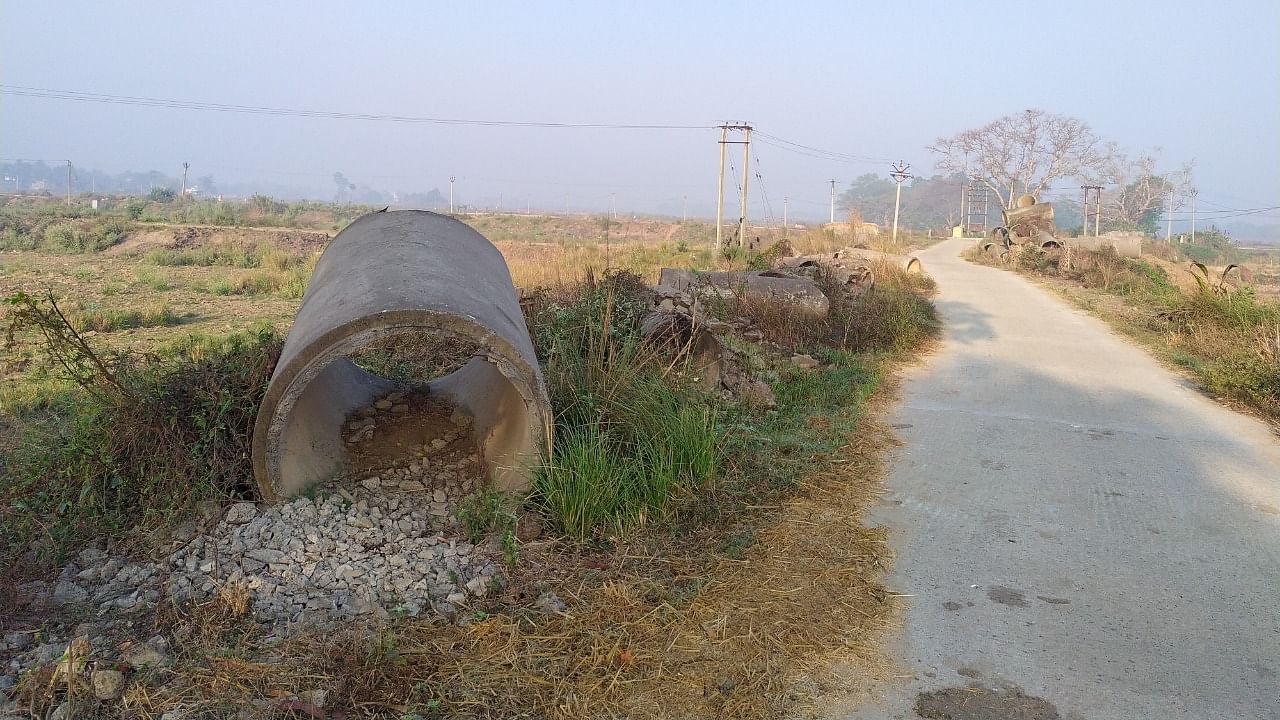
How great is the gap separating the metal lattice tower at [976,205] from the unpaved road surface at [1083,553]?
210 ft

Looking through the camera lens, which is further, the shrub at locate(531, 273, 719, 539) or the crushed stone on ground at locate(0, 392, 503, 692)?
the shrub at locate(531, 273, 719, 539)

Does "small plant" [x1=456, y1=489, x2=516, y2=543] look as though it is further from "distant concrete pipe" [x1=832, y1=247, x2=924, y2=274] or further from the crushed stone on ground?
"distant concrete pipe" [x1=832, y1=247, x2=924, y2=274]

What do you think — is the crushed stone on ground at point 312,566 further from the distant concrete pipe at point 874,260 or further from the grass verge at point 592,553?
the distant concrete pipe at point 874,260

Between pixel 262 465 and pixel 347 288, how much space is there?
1.03 metres

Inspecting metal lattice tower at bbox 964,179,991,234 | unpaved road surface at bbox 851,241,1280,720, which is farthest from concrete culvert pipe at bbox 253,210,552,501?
metal lattice tower at bbox 964,179,991,234

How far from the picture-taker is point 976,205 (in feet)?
395

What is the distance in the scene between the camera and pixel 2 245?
2712 cm

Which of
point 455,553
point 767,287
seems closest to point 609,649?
point 455,553

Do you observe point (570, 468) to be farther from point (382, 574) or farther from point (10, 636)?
point (10, 636)

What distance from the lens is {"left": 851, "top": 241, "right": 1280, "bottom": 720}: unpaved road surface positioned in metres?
3.51

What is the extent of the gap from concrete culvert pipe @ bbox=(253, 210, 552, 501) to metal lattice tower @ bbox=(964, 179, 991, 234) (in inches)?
2642

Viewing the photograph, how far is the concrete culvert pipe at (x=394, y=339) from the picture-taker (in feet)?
14.2

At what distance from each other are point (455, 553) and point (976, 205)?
127 metres

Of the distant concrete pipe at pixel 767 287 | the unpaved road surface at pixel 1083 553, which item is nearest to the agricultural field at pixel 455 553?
the unpaved road surface at pixel 1083 553
